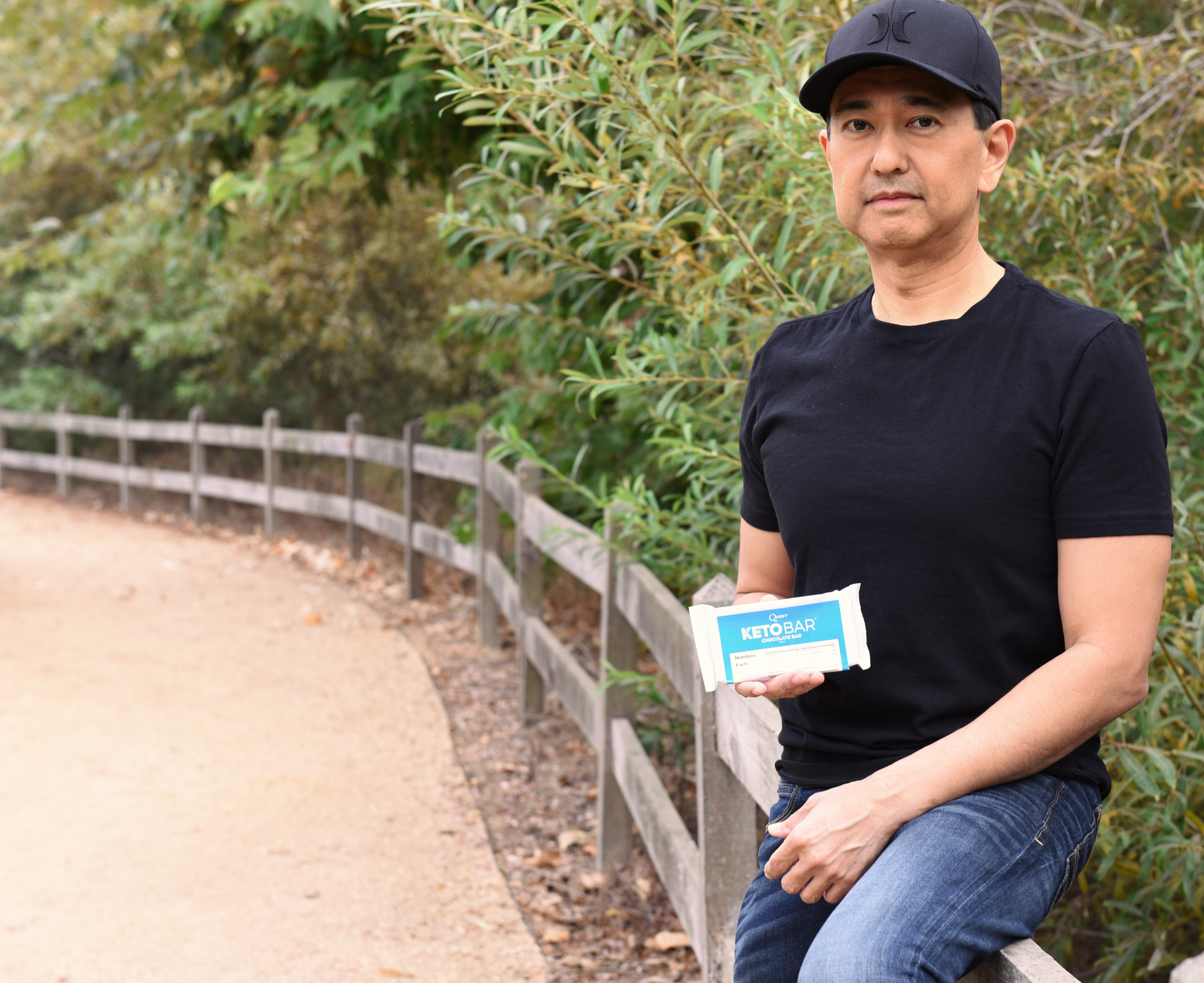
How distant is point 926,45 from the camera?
4.92 ft

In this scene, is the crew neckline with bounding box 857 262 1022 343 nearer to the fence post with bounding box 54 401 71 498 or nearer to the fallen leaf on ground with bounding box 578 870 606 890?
the fallen leaf on ground with bounding box 578 870 606 890

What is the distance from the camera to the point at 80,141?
12734 mm

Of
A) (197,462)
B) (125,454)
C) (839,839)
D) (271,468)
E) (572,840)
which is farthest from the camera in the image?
(125,454)

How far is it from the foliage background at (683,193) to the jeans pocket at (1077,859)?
0.81 metres

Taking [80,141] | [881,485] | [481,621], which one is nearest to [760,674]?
[881,485]

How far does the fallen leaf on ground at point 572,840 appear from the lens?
16.1 ft

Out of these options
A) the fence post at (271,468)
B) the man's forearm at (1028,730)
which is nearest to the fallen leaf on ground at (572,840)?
the man's forearm at (1028,730)

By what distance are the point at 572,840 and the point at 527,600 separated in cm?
165

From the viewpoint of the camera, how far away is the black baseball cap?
4.92ft

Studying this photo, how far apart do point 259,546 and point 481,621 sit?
5.04 meters

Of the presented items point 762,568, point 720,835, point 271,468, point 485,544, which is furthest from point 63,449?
point 762,568

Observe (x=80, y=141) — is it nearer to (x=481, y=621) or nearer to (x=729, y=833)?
(x=481, y=621)

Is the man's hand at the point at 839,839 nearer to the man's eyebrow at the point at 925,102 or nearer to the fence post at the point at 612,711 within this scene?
the man's eyebrow at the point at 925,102

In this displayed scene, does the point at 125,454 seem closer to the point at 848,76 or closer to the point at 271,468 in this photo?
the point at 271,468
